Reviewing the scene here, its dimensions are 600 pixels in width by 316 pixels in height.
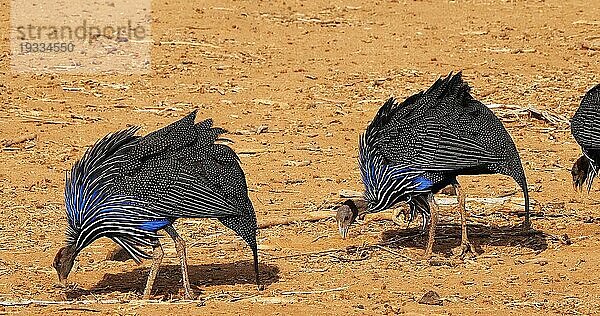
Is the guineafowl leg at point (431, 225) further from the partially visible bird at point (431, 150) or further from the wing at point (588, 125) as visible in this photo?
the wing at point (588, 125)

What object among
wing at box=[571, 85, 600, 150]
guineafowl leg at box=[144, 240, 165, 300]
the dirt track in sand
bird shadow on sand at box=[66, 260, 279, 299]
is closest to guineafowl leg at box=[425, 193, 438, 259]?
the dirt track in sand

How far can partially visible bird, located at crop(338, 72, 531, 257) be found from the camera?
7.48m

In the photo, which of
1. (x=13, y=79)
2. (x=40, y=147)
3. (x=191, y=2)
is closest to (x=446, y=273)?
(x=40, y=147)

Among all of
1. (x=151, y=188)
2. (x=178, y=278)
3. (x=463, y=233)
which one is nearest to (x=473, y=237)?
(x=463, y=233)

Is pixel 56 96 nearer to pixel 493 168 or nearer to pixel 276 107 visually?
pixel 276 107

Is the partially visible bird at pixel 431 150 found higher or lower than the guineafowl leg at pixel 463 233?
higher

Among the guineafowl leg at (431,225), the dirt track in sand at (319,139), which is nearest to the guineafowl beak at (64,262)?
the dirt track in sand at (319,139)

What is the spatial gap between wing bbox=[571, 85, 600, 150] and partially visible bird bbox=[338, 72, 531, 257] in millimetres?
725

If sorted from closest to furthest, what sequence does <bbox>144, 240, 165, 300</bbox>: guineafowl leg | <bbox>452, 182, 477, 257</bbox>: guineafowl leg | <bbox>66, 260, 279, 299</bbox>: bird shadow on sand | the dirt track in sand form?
<bbox>144, 240, 165, 300</bbox>: guineafowl leg
the dirt track in sand
<bbox>66, 260, 279, 299</bbox>: bird shadow on sand
<bbox>452, 182, 477, 257</bbox>: guineafowl leg

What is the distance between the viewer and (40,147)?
10.8 metres

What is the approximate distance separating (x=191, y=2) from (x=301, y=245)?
1028cm

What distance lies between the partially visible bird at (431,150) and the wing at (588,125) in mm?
725

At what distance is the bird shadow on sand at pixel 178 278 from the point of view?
711cm

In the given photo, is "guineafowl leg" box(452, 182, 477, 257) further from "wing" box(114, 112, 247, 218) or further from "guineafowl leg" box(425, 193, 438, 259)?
"wing" box(114, 112, 247, 218)
